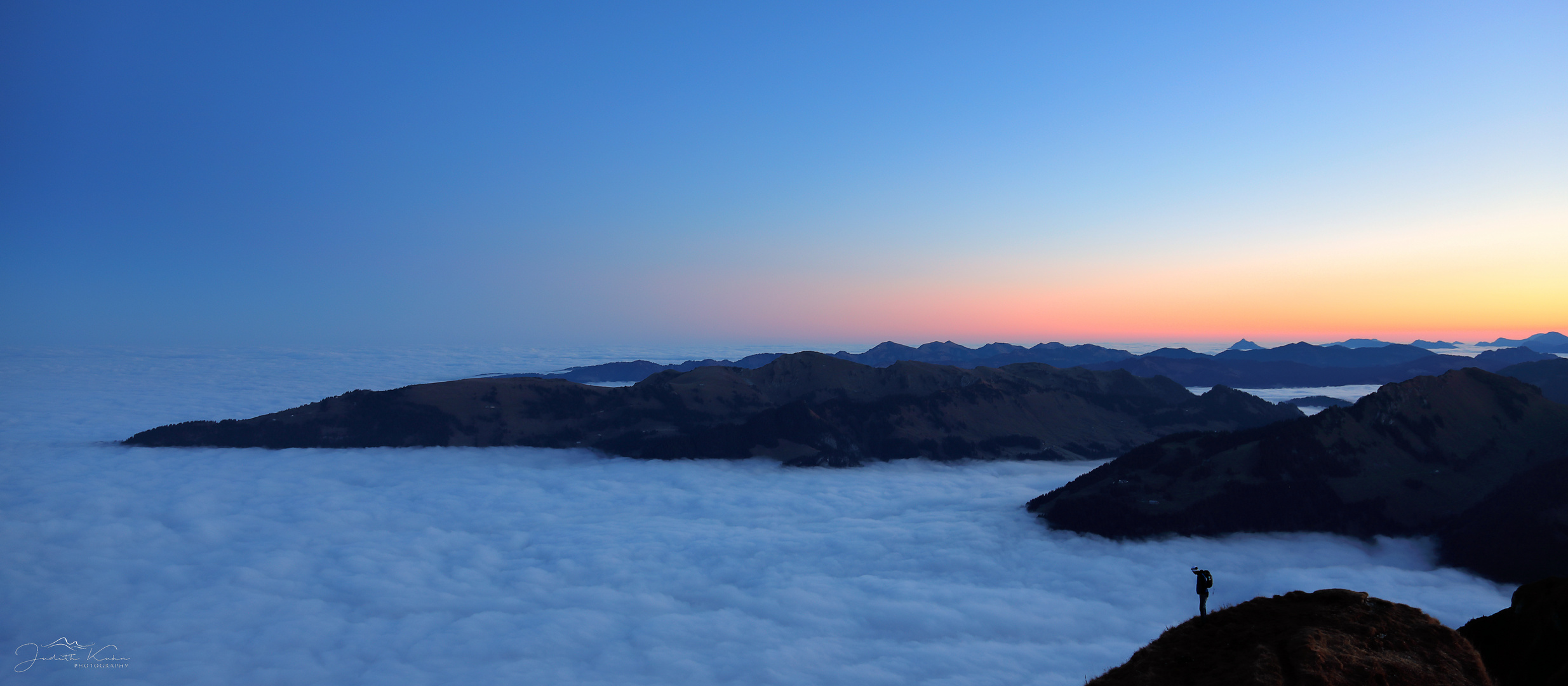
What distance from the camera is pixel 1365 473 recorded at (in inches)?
5591

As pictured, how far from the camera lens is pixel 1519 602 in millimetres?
35125

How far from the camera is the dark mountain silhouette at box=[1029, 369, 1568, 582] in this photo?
128750 mm

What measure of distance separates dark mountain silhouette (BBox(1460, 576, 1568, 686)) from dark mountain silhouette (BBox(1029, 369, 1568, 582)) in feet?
366

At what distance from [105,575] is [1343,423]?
288821 mm

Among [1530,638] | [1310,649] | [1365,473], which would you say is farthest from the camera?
[1365,473]

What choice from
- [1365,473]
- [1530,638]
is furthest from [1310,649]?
[1365,473]

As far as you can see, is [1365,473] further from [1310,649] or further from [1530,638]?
[1310,649]

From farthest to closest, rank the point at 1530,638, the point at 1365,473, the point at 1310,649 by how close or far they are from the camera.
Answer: the point at 1365,473 < the point at 1530,638 < the point at 1310,649

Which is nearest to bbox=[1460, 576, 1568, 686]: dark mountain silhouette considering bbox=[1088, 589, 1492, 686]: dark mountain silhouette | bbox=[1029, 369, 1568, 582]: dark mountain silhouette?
bbox=[1088, 589, 1492, 686]: dark mountain silhouette

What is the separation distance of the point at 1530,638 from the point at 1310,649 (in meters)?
19.3

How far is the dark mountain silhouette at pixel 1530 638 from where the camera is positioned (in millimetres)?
30562

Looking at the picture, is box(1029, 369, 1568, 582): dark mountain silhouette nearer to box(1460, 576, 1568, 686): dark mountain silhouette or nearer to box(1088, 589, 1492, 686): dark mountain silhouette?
box(1460, 576, 1568, 686): dark mountain silhouette

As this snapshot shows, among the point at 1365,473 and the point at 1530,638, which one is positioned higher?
the point at 1530,638

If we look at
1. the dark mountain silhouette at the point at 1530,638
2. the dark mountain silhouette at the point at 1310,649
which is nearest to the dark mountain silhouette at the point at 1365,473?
the dark mountain silhouette at the point at 1530,638
